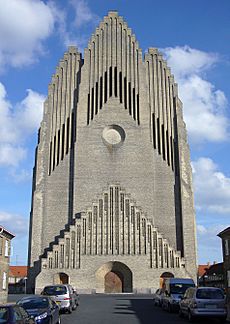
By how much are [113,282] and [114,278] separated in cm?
46

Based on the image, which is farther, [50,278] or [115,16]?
[115,16]

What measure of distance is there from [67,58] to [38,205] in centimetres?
2016

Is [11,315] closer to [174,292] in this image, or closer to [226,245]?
[174,292]

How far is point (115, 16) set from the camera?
58562 mm

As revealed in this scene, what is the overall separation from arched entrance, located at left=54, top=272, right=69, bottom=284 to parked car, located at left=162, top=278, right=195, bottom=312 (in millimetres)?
22164

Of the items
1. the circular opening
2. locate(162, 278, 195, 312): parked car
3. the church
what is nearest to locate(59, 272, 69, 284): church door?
the church

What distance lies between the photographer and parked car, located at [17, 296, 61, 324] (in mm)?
14289

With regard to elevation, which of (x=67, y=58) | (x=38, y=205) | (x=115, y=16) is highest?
(x=115, y=16)

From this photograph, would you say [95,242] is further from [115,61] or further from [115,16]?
[115,16]

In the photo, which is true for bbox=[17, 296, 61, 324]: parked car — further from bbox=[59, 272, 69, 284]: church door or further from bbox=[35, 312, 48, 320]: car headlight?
bbox=[59, 272, 69, 284]: church door

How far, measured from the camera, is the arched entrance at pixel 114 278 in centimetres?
4644

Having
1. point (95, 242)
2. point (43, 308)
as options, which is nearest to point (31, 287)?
point (95, 242)

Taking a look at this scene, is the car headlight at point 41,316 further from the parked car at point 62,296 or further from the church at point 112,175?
the church at point 112,175

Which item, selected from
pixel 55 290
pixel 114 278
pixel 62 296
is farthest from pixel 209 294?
pixel 114 278
